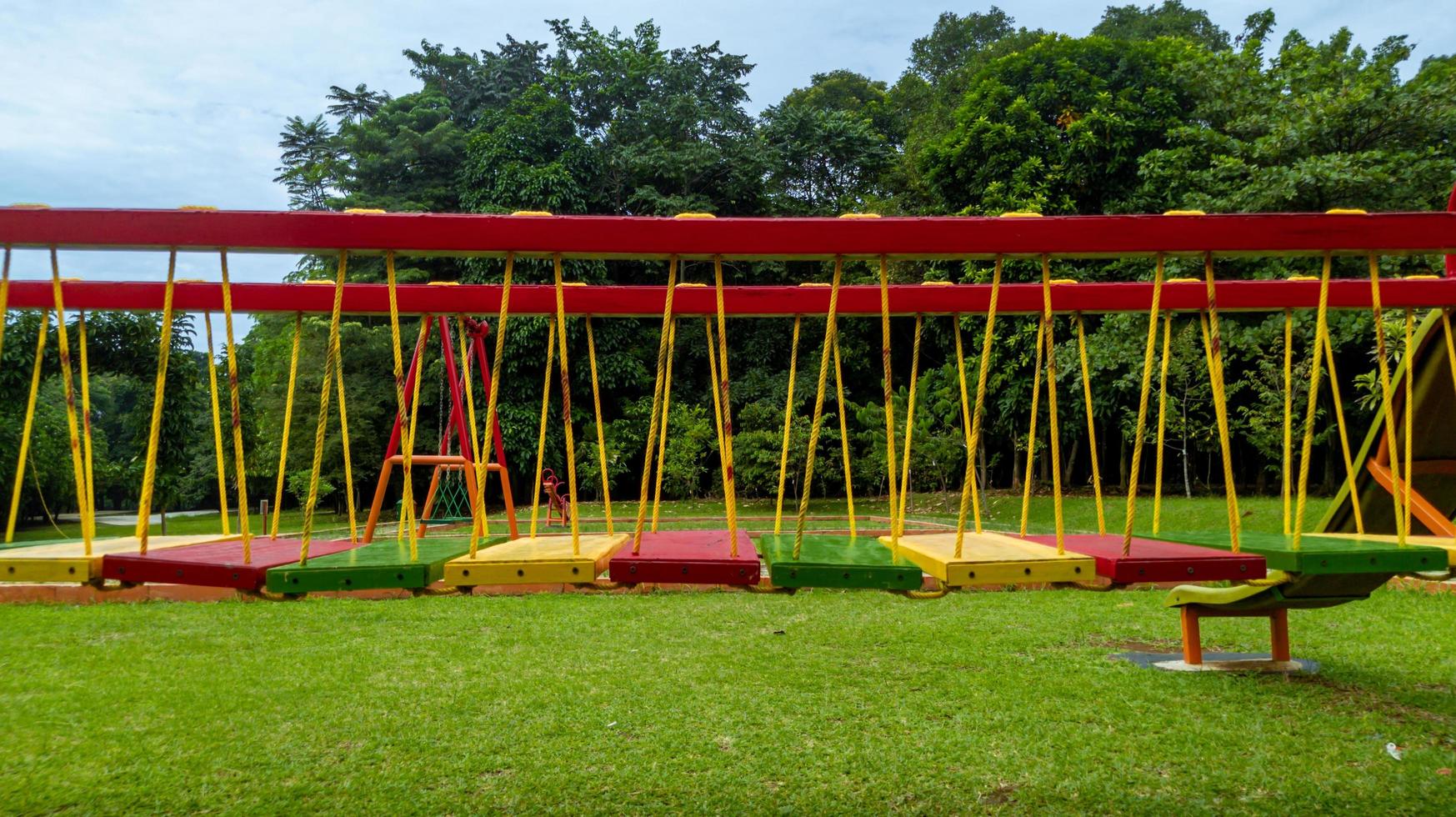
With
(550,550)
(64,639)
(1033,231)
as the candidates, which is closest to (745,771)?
(550,550)

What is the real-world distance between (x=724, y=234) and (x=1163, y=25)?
86.2 ft

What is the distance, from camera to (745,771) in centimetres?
422

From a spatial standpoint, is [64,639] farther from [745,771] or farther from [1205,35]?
[1205,35]

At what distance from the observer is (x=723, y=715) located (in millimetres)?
5062

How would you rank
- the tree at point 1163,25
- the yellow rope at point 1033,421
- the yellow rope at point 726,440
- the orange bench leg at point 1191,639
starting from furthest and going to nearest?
1. the tree at point 1163,25
2. the orange bench leg at point 1191,639
3. the yellow rope at point 1033,421
4. the yellow rope at point 726,440

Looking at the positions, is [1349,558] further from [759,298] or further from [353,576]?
[353,576]

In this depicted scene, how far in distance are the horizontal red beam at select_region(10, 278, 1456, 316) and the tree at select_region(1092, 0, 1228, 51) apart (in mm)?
22274

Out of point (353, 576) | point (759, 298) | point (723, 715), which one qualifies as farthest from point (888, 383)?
point (723, 715)

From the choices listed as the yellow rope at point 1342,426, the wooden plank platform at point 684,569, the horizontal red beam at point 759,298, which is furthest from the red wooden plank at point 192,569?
the yellow rope at point 1342,426

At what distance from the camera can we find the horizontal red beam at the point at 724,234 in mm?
2350

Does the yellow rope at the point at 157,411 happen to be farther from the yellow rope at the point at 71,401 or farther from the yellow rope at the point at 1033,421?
the yellow rope at the point at 1033,421

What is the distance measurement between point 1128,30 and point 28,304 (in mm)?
27487

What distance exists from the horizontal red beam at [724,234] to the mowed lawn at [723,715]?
8.15ft

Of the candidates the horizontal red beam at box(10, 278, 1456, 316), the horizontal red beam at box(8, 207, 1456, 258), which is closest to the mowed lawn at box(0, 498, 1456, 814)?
the horizontal red beam at box(10, 278, 1456, 316)
